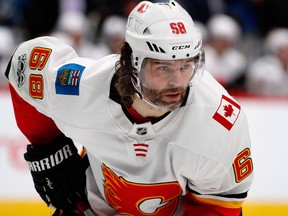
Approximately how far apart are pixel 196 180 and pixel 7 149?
189 cm

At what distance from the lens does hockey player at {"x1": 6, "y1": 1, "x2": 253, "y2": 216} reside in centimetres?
314

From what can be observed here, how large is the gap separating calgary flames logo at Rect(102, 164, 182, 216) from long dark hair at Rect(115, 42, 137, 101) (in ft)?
1.40

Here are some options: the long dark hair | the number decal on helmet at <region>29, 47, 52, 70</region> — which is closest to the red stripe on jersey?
the number decal on helmet at <region>29, 47, 52, 70</region>

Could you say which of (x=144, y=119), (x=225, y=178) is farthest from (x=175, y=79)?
(x=225, y=178)

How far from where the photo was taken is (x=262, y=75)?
691 cm

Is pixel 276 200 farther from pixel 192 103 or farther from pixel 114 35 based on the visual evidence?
pixel 114 35

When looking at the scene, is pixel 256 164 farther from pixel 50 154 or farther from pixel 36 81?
pixel 36 81

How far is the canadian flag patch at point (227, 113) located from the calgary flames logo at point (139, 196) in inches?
15.9

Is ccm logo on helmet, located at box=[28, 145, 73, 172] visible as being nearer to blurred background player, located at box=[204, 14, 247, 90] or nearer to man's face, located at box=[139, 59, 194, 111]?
man's face, located at box=[139, 59, 194, 111]

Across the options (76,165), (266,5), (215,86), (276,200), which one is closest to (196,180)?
(215,86)

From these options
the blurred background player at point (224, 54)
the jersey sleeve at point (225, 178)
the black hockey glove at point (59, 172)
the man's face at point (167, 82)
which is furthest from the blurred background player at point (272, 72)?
the man's face at point (167, 82)

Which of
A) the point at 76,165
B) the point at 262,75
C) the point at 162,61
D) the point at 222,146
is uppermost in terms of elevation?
the point at 162,61

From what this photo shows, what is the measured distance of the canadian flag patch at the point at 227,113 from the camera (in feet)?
10.5

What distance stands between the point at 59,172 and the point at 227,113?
996 millimetres
